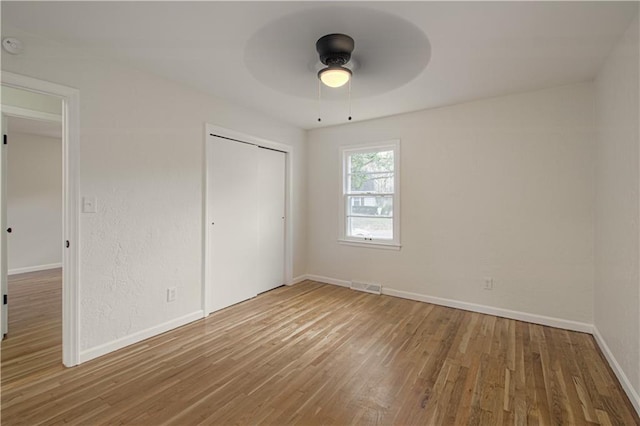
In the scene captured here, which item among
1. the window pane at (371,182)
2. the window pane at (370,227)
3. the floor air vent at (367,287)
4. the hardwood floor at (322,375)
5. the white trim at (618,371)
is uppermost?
the window pane at (371,182)

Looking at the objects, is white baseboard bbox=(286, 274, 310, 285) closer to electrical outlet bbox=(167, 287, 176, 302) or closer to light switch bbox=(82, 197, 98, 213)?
electrical outlet bbox=(167, 287, 176, 302)

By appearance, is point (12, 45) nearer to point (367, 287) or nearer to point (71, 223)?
point (71, 223)

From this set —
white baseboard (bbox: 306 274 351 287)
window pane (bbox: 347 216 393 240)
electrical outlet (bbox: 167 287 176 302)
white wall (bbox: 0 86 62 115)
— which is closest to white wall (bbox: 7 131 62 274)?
white wall (bbox: 0 86 62 115)

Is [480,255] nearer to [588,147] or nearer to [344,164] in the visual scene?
[588,147]

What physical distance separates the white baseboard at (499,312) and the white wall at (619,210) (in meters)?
0.23

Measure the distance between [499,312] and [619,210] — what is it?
5.35ft

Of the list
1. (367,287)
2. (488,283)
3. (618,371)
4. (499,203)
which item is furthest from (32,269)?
(618,371)

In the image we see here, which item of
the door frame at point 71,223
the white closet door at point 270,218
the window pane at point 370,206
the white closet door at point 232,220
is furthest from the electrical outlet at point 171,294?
the window pane at point 370,206

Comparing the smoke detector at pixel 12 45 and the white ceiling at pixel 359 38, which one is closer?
the white ceiling at pixel 359 38

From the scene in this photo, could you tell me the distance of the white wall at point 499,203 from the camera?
3012 mm

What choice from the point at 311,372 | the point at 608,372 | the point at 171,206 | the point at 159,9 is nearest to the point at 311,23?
the point at 159,9

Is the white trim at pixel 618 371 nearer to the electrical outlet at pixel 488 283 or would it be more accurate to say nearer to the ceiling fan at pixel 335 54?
the electrical outlet at pixel 488 283

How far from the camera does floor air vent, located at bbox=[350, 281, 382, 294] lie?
4.24 metres

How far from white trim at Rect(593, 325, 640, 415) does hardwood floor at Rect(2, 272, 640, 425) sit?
0.16ft
